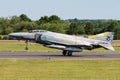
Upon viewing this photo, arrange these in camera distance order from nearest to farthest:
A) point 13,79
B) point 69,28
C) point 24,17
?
point 13,79 < point 69,28 < point 24,17

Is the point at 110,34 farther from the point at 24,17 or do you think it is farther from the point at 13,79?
the point at 24,17

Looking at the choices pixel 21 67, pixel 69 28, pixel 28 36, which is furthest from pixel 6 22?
pixel 21 67

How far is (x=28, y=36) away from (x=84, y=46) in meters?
5.74

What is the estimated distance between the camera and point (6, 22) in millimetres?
133500

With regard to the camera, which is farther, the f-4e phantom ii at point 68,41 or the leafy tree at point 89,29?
the leafy tree at point 89,29

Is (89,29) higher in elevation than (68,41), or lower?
lower

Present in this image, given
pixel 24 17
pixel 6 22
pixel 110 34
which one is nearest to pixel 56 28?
pixel 6 22

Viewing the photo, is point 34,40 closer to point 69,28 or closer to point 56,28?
point 56,28

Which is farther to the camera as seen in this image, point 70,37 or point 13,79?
point 70,37

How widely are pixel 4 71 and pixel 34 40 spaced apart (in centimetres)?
1852

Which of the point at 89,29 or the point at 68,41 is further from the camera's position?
the point at 89,29

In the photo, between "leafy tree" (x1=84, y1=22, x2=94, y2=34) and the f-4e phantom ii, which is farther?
"leafy tree" (x1=84, y1=22, x2=94, y2=34)

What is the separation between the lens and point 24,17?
164 m

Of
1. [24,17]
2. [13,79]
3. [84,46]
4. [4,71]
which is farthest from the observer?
[24,17]
